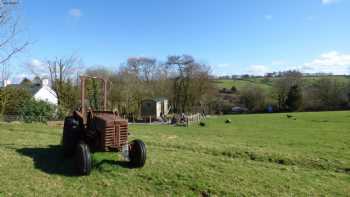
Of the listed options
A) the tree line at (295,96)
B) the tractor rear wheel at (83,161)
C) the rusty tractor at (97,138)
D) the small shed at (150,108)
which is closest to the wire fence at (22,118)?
the small shed at (150,108)

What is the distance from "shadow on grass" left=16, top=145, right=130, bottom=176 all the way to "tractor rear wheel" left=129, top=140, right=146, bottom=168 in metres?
0.24

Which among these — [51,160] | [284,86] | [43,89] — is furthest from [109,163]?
[284,86]

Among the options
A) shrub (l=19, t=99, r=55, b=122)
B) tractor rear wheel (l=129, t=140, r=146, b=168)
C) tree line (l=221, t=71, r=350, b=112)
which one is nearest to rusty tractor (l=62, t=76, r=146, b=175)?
tractor rear wheel (l=129, t=140, r=146, b=168)

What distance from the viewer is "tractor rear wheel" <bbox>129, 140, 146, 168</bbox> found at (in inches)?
324

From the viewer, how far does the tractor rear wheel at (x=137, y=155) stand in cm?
824

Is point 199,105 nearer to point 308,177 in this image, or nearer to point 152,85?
point 152,85

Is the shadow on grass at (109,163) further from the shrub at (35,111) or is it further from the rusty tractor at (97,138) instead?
the shrub at (35,111)

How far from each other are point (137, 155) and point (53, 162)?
2509mm

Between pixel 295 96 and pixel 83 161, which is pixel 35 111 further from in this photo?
pixel 295 96

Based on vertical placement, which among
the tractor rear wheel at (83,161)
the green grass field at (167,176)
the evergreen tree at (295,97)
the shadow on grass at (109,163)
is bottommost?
the green grass field at (167,176)

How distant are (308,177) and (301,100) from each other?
61.0 metres

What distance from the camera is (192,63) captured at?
182 feet

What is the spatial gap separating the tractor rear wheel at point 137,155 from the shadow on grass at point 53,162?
24cm

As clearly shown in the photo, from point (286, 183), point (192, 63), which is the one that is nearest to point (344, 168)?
point (286, 183)
